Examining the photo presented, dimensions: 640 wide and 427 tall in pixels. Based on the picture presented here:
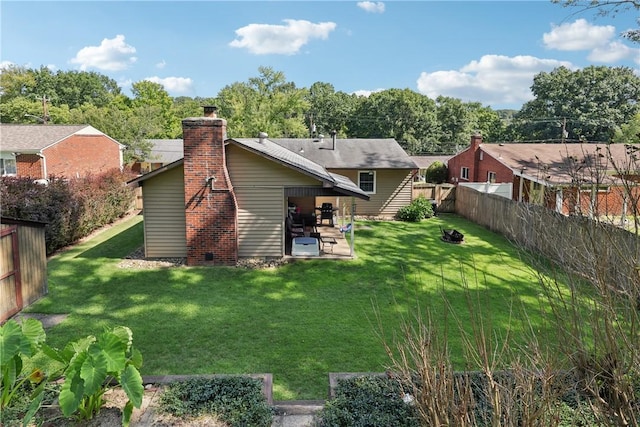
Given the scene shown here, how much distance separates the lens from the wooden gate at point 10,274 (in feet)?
24.2

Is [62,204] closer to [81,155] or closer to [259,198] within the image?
[259,198]

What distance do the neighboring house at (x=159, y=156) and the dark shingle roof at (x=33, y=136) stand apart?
256 inches

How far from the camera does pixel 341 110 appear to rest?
62812 millimetres

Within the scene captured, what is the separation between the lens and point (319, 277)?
10.4 meters

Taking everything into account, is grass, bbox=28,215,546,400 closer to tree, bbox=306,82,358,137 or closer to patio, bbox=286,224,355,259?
patio, bbox=286,224,355,259

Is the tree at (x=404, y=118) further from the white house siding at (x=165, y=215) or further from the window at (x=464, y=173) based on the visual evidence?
the white house siding at (x=165, y=215)

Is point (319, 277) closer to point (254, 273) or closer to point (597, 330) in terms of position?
point (254, 273)

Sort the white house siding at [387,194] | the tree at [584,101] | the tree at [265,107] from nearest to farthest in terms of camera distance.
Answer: the white house siding at [387,194] < the tree at [265,107] < the tree at [584,101]

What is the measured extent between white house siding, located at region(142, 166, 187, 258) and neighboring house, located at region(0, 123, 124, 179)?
12665 mm

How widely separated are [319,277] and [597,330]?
7470mm

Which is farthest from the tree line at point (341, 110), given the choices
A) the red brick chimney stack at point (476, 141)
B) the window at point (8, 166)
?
the red brick chimney stack at point (476, 141)

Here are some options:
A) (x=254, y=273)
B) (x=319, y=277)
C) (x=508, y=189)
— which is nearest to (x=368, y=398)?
(x=319, y=277)

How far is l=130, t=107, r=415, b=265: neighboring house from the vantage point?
432 inches

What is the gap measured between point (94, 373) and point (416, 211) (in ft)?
54.8
